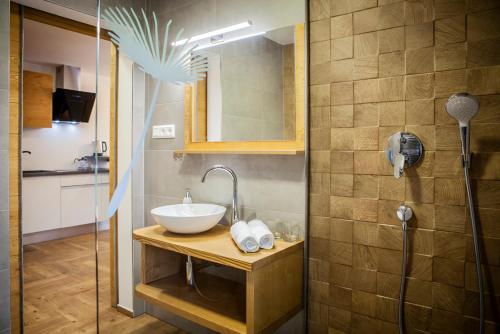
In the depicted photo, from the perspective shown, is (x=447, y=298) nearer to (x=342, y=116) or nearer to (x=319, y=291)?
(x=319, y=291)

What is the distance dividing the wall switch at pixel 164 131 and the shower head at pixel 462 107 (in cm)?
130

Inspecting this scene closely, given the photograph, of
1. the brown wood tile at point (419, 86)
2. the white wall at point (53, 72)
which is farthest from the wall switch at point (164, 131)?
the brown wood tile at point (419, 86)

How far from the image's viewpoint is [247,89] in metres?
1.80

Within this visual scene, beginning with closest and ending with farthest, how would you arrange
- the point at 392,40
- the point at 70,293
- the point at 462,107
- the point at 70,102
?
1. the point at 462,107
2. the point at 392,40
3. the point at 70,293
4. the point at 70,102

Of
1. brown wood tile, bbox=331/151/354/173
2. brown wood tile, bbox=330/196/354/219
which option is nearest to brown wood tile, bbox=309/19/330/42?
brown wood tile, bbox=331/151/354/173

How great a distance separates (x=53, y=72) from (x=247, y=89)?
2.78m

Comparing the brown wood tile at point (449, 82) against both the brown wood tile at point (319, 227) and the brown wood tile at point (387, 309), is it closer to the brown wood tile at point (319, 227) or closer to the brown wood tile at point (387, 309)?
the brown wood tile at point (319, 227)

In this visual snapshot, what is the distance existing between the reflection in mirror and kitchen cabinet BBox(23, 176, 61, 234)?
234 centimetres

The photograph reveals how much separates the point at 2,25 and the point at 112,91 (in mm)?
745

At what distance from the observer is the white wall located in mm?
1541

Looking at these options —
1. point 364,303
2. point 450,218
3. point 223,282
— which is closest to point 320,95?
point 450,218

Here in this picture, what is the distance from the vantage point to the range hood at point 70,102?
3.76 meters

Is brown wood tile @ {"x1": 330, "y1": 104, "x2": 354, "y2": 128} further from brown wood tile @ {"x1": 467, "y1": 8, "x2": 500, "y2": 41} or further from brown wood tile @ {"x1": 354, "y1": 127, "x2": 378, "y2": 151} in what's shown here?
brown wood tile @ {"x1": 467, "y1": 8, "x2": 500, "y2": 41}

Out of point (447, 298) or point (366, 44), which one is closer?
point (447, 298)
